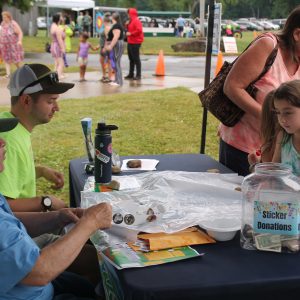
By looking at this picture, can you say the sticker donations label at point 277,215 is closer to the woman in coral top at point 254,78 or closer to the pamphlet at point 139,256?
the pamphlet at point 139,256

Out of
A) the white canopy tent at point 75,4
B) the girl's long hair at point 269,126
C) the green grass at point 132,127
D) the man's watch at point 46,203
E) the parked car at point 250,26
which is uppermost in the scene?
the white canopy tent at point 75,4

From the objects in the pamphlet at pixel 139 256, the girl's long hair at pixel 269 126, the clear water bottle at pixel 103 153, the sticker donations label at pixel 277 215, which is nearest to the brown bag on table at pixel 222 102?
the girl's long hair at pixel 269 126

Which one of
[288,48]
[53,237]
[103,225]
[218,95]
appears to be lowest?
[53,237]

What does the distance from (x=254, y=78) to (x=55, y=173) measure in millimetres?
1174

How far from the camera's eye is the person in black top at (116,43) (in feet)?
34.3

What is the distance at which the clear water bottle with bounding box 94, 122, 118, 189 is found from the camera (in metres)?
2.09

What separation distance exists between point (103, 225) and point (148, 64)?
588 inches

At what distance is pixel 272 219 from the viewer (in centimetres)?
152

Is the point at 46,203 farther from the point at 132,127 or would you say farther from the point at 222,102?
the point at 132,127

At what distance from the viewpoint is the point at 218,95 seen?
2.84 meters

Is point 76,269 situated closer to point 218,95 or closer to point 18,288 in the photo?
point 18,288

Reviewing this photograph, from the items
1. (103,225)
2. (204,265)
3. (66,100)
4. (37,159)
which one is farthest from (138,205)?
(66,100)

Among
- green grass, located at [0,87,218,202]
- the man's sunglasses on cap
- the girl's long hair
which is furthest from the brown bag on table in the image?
green grass, located at [0,87,218,202]

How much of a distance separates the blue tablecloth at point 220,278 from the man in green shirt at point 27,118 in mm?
809
